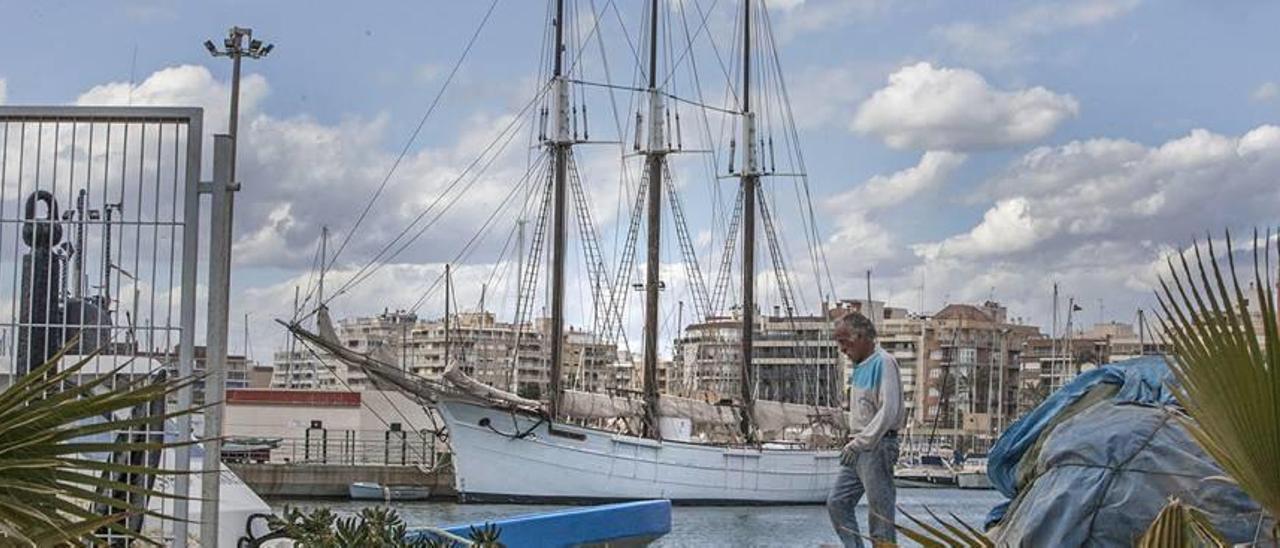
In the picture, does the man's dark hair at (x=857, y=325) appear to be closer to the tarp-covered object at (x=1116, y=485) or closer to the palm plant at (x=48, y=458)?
the tarp-covered object at (x=1116, y=485)

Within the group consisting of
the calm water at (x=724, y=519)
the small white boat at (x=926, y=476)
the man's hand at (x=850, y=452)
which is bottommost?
the small white boat at (x=926, y=476)

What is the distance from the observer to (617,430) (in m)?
57.9

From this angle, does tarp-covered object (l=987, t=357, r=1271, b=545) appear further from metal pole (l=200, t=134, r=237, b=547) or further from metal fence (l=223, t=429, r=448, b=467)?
metal fence (l=223, t=429, r=448, b=467)

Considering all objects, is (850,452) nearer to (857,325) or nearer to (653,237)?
(857,325)

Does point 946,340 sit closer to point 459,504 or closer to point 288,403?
point 288,403

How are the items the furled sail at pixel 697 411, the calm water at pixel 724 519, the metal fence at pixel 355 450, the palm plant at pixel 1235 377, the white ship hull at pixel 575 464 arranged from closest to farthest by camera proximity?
the palm plant at pixel 1235 377, the calm water at pixel 724 519, the white ship hull at pixel 575 464, the furled sail at pixel 697 411, the metal fence at pixel 355 450

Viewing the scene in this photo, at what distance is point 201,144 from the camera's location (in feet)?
21.1

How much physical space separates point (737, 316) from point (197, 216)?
69740 mm

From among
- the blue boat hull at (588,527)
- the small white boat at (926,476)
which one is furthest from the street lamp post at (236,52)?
the small white boat at (926,476)

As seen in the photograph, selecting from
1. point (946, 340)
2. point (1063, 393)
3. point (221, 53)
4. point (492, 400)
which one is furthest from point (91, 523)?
point (946, 340)

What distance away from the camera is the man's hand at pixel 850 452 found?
9.41 m

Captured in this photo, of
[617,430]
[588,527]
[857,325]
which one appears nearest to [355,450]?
[617,430]

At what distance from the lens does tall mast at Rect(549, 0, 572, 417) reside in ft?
177

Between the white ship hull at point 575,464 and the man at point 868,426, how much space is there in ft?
143
